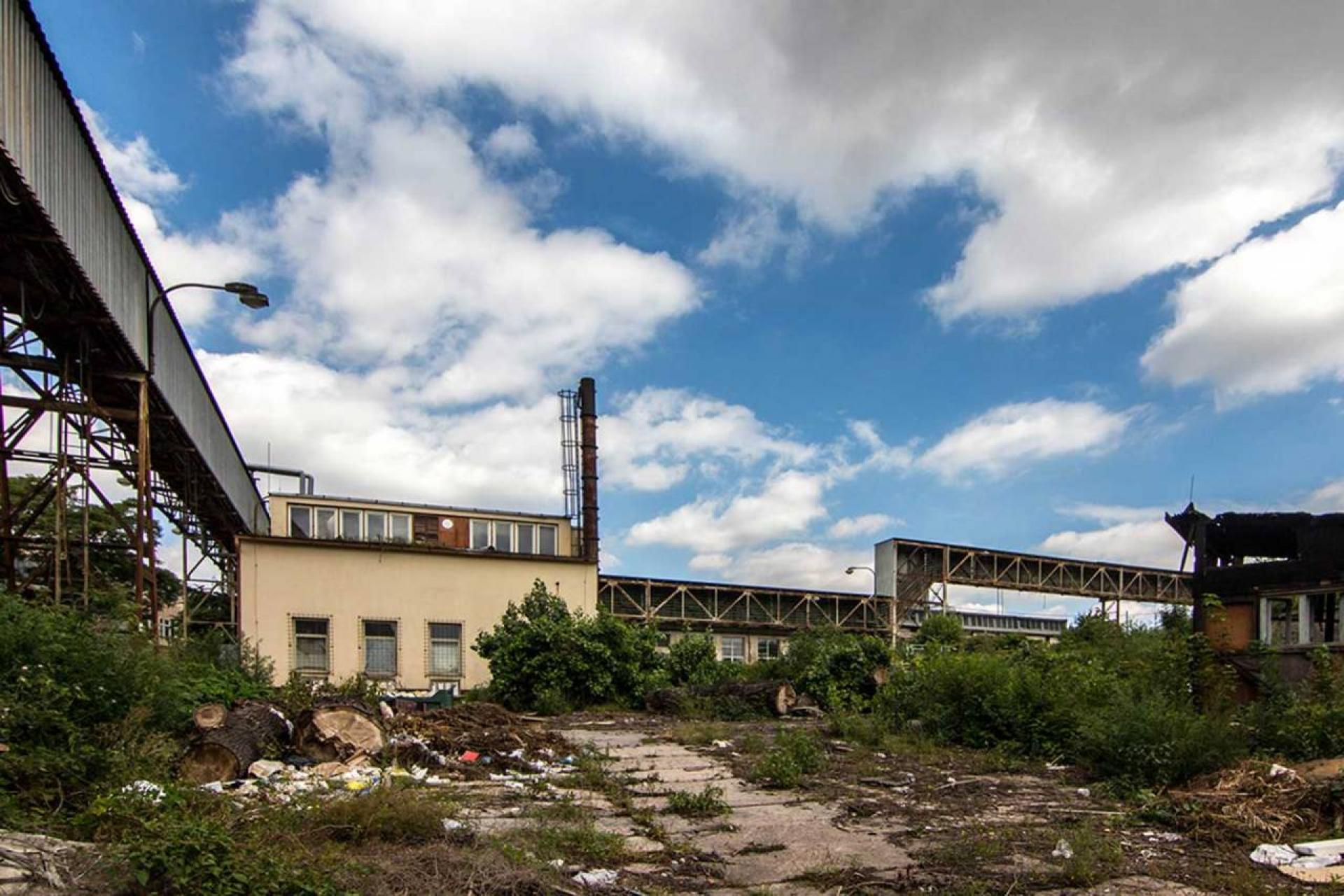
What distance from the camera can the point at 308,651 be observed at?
22.0m

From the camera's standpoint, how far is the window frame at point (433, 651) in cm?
2345

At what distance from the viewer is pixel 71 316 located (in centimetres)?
1186

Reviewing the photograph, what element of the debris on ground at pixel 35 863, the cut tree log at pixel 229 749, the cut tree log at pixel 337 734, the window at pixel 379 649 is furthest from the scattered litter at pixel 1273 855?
the window at pixel 379 649

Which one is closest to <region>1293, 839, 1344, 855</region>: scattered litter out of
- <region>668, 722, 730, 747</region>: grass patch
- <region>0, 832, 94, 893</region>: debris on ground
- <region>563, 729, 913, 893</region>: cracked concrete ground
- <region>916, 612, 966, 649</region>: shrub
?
<region>563, 729, 913, 893</region>: cracked concrete ground

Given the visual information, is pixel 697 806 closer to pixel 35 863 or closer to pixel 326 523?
pixel 35 863

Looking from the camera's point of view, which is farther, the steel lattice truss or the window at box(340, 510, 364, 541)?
the steel lattice truss

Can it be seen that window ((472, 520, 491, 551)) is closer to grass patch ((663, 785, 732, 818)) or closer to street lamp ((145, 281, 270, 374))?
street lamp ((145, 281, 270, 374))

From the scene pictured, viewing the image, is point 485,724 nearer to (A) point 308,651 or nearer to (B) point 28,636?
(B) point 28,636

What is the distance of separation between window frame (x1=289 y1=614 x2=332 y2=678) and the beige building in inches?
1.0

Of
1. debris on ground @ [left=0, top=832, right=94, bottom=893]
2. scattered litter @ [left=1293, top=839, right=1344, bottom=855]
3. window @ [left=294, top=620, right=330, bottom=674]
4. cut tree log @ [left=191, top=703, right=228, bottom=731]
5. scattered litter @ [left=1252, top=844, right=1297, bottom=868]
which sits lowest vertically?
window @ [left=294, top=620, right=330, bottom=674]

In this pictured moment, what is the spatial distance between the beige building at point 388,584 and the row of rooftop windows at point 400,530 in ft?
0.10

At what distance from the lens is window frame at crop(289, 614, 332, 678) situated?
21.6 metres

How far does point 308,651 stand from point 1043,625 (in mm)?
44212

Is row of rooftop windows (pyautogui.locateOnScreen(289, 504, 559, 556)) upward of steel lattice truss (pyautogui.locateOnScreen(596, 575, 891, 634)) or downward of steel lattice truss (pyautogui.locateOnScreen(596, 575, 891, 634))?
upward
